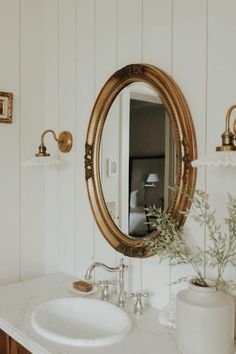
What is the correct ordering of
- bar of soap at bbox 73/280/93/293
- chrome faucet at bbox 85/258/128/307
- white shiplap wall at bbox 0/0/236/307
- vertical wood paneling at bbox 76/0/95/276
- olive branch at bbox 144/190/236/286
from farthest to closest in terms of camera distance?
vertical wood paneling at bbox 76/0/95/276 < bar of soap at bbox 73/280/93/293 < chrome faucet at bbox 85/258/128/307 < white shiplap wall at bbox 0/0/236/307 < olive branch at bbox 144/190/236/286

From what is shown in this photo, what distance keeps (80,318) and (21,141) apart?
1.03 metres

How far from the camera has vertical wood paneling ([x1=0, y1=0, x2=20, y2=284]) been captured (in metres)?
2.12

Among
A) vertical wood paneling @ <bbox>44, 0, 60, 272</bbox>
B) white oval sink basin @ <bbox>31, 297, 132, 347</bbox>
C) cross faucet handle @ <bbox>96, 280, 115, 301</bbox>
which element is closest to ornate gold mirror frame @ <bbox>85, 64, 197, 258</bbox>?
cross faucet handle @ <bbox>96, 280, 115, 301</bbox>

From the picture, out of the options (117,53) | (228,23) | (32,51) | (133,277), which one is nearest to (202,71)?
(228,23)

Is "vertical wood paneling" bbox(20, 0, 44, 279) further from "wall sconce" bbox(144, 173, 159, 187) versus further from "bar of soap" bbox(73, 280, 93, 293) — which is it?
"wall sconce" bbox(144, 173, 159, 187)

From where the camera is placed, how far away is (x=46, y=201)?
90.5 inches

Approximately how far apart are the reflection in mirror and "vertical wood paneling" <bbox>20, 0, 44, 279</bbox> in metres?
0.58

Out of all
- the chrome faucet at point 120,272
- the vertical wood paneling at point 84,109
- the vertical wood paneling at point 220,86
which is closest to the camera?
the vertical wood paneling at point 220,86

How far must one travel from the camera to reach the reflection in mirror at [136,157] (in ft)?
5.15

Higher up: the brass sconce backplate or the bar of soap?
the brass sconce backplate

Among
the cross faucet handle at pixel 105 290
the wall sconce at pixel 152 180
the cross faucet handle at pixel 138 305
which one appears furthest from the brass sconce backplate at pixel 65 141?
the cross faucet handle at pixel 138 305

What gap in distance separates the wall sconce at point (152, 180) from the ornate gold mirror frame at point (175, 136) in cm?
Result: 12

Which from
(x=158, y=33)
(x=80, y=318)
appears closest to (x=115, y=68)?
(x=158, y=33)

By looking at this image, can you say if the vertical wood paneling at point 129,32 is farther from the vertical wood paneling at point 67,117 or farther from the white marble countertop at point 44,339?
the white marble countertop at point 44,339
